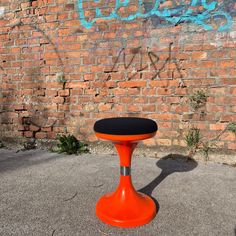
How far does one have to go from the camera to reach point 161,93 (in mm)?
3254

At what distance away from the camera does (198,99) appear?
10.2 feet

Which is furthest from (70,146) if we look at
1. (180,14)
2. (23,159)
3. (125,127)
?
(180,14)

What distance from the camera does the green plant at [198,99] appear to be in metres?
3.11

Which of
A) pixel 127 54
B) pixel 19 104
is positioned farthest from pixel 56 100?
pixel 127 54

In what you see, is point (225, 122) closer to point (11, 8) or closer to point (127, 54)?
point (127, 54)

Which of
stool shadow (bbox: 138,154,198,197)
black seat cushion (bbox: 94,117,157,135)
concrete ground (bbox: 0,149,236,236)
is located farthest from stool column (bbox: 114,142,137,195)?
stool shadow (bbox: 138,154,198,197)

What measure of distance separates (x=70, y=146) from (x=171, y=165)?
1.44 metres

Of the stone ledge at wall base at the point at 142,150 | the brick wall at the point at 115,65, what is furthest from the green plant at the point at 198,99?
the stone ledge at wall base at the point at 142,150

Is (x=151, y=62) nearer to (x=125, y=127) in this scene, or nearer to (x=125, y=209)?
(x=125, y=127)

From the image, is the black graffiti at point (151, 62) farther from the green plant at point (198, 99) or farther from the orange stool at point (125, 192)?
the orange stool at point (125, 192)

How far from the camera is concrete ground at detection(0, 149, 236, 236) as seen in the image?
1797mm

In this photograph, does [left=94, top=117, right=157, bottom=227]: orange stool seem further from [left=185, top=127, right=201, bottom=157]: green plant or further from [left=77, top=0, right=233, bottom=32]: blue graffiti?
[left=77, top=0, right=233, bottom=32]: blue graffiti

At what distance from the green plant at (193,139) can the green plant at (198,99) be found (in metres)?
0.30

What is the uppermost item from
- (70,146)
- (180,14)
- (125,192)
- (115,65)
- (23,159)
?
(180,14)
